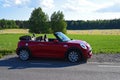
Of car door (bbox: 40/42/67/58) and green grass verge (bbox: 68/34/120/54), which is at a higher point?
car door (bbox: 40/42/67/58)

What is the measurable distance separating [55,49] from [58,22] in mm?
79359

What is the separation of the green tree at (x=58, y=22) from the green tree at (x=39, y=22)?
2.63 metres

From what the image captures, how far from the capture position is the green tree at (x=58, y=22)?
91.9 meters

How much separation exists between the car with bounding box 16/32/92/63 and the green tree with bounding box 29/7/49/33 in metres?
71.2

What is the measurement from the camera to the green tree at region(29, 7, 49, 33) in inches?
3435

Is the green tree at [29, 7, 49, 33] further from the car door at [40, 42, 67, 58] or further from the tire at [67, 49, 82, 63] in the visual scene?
the tire at [67, 49, 82, 63]

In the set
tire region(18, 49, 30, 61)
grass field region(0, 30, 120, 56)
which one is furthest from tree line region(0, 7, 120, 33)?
tire region(18, 49, 30, 61)

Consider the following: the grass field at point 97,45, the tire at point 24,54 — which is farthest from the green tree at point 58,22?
the tire at point 24,54

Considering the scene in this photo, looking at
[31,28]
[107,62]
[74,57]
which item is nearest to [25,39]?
[74,57]

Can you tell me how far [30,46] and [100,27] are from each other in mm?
108087

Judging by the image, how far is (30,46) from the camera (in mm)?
15266

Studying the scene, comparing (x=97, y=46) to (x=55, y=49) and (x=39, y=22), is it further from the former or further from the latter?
(x=39, y=22)

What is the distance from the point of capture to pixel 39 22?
90.2 metres

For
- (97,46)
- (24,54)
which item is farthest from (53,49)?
(97,46)
